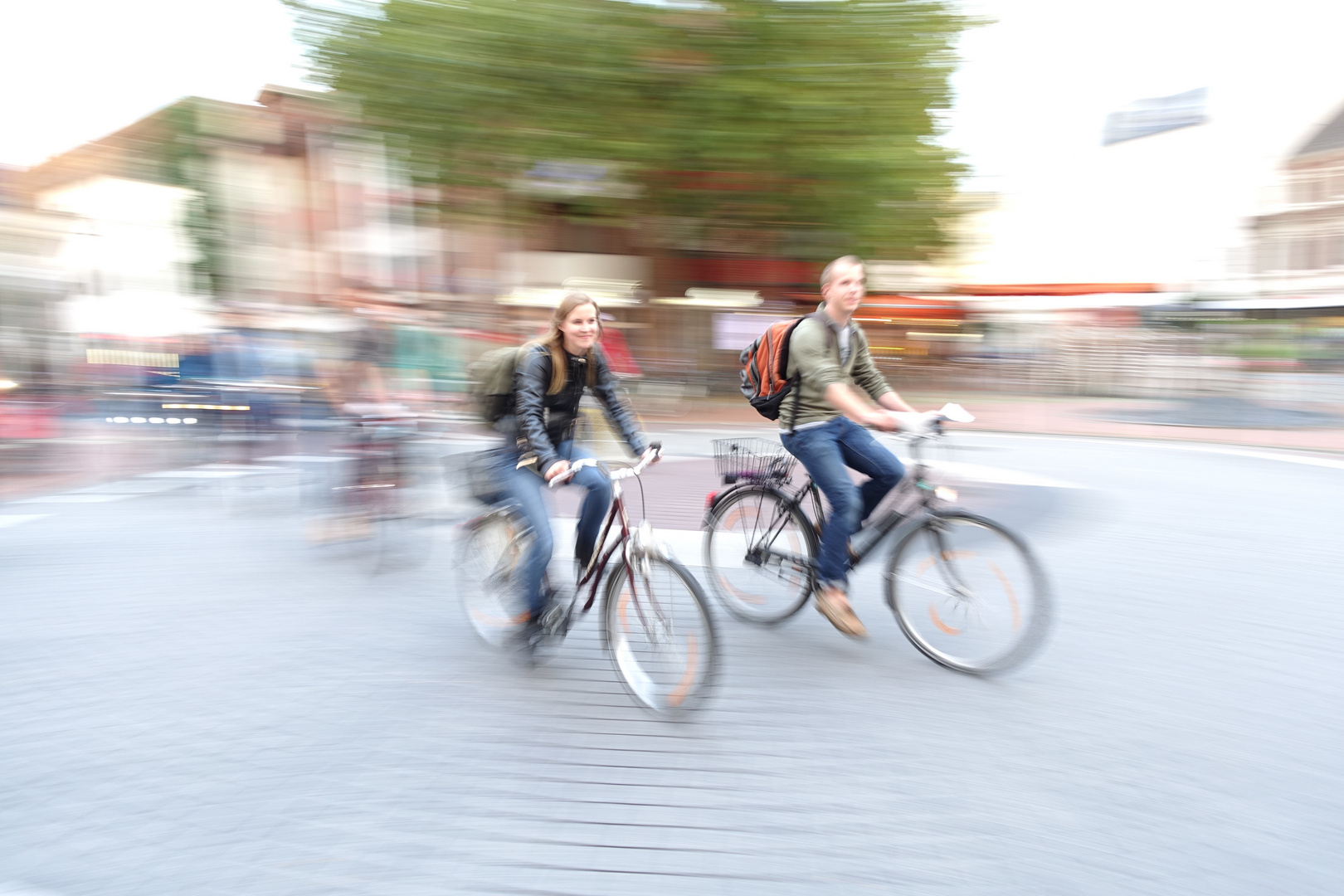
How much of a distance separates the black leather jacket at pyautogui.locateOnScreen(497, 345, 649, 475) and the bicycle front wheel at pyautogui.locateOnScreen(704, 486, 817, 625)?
90cm

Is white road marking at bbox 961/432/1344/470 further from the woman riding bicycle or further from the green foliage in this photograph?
the green foliage

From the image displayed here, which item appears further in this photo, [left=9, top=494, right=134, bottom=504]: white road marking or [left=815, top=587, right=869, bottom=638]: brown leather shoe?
[left=9, top=494, right=134, bottom=504]: white road marking

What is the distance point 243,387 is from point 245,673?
5.49 metres

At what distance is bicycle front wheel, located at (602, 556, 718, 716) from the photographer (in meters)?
3.48

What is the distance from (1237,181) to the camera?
4441 centimetres

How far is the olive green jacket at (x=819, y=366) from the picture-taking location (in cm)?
411

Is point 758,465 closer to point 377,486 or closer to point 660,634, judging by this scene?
point 660,634

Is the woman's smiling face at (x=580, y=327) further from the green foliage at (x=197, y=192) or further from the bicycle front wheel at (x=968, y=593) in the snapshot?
the green foliage at (x=197, y=192)

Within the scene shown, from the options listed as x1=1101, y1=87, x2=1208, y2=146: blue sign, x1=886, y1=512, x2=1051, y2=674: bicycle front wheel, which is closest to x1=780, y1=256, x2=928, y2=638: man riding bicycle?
x1=886, y1=512, x2=1051, y2=674: bicycle front wheel

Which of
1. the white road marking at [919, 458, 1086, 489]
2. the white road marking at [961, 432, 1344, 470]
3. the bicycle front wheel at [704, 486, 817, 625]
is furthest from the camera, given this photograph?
the white road marking at [961, 432, 1344, 470]

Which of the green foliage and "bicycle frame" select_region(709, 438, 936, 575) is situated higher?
the green foliage

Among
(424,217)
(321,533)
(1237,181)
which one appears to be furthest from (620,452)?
(1237,181)

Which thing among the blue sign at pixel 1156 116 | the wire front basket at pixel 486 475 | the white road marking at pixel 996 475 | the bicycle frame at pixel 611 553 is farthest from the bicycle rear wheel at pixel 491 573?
the blue sign at pixel 1156 116

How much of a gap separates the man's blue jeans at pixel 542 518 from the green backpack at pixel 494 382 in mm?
264
